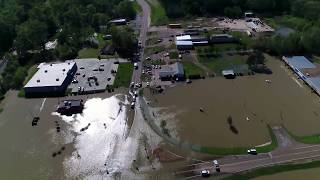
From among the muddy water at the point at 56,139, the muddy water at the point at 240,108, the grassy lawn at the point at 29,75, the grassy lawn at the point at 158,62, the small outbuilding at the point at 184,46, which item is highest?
the small outbuilding at the point at 184,46

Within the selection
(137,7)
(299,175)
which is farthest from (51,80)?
(137,7)

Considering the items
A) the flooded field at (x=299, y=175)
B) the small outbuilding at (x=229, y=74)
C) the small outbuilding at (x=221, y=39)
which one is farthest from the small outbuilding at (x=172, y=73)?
the flooded field at (x=299, y=175)

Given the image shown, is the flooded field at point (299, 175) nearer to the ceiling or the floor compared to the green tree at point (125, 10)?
nearer to the floor

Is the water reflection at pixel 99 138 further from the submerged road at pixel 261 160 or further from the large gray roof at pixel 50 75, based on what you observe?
the submerged road at pixel 261 160

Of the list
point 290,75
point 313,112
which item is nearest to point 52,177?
point 313,112

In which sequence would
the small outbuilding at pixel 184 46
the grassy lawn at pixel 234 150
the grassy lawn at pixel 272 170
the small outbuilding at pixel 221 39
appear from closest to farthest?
the grassy lawn at pixel 272 170 → the grassy lawn at pixel 234 150 → the small outbuilding at pixel 184 46 → the small outbuilding at pixel 221 39

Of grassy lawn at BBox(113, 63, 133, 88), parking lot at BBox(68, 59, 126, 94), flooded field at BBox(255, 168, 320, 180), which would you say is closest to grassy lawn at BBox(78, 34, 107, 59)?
parking lot at BBox(68, 59, 126, 94)

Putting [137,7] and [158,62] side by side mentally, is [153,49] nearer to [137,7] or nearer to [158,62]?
[158,62]
